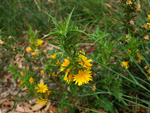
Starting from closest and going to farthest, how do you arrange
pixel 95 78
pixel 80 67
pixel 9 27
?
pixel 80 67 → pixel 95 78 → pixel 9 27

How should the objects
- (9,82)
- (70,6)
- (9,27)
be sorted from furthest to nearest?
(70,6), (9,27), (9,82)

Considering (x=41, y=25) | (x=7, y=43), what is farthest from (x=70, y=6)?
(x=7, y=43)

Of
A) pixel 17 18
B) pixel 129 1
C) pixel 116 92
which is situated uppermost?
pixel 129 1

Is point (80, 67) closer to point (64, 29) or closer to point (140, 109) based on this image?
point (64, 29)

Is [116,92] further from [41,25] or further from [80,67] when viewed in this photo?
[41,25]

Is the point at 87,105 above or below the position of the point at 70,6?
below

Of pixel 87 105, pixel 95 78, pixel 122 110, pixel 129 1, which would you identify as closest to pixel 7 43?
pixel 95 78

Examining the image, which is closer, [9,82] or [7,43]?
[7,43]

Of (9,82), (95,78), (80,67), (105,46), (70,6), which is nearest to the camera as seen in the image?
(80,67)

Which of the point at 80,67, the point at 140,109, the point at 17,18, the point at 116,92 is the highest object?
the point at 17,18
